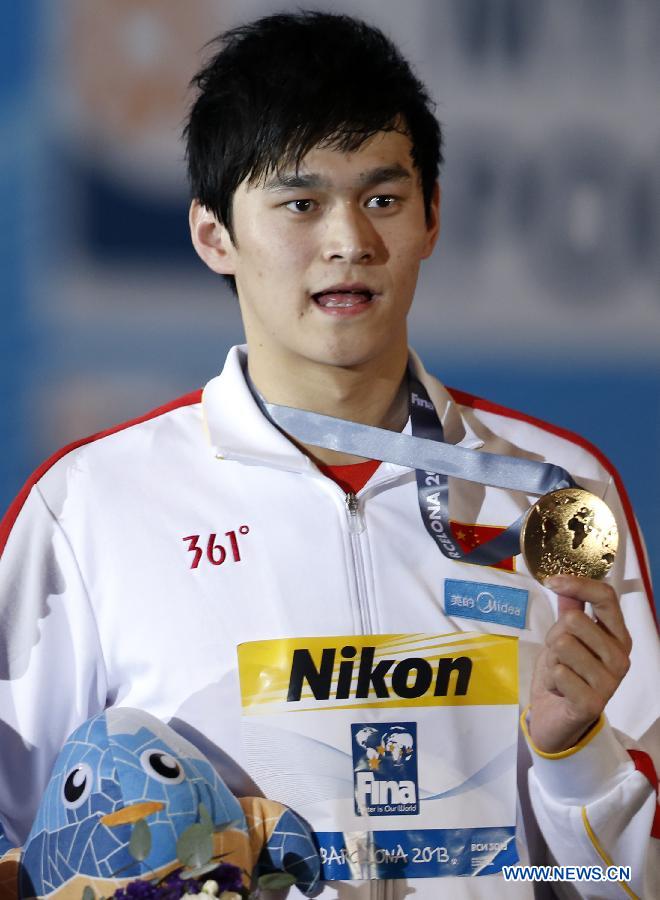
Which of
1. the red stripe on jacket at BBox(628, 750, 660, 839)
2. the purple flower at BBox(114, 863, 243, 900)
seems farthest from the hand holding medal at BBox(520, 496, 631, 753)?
the purple flower at BBox(114, 863, 243, 900)

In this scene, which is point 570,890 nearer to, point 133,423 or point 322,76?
point 133,423

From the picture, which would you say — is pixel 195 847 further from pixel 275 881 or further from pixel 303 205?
pixel 303 205

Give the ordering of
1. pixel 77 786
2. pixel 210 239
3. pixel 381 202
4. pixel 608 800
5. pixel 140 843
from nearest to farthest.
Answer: pixel 140 843 → pixel 77 786 → pixel 608 800 → pixel 381 202 → pixel 210 239

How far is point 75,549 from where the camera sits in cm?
189

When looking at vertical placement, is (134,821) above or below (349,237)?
below

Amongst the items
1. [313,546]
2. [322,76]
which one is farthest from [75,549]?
[322,76]

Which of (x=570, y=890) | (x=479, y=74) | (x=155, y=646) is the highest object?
(x=479, y=74)

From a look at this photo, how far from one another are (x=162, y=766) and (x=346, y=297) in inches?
25.8

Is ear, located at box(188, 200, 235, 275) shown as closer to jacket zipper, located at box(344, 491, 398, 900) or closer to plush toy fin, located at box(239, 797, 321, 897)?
jacket zipper, located at box(344, 491, 398, 900)

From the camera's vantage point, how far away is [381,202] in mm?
1882

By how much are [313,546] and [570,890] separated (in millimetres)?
586

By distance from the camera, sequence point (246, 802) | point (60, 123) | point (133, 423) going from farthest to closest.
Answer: point (60, 123)
point (133, 423)
point (246, 802)

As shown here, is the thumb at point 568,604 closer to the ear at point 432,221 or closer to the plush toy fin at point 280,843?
the plush toy fin at point 280,843

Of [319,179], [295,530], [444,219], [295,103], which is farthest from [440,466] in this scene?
[444,219]
